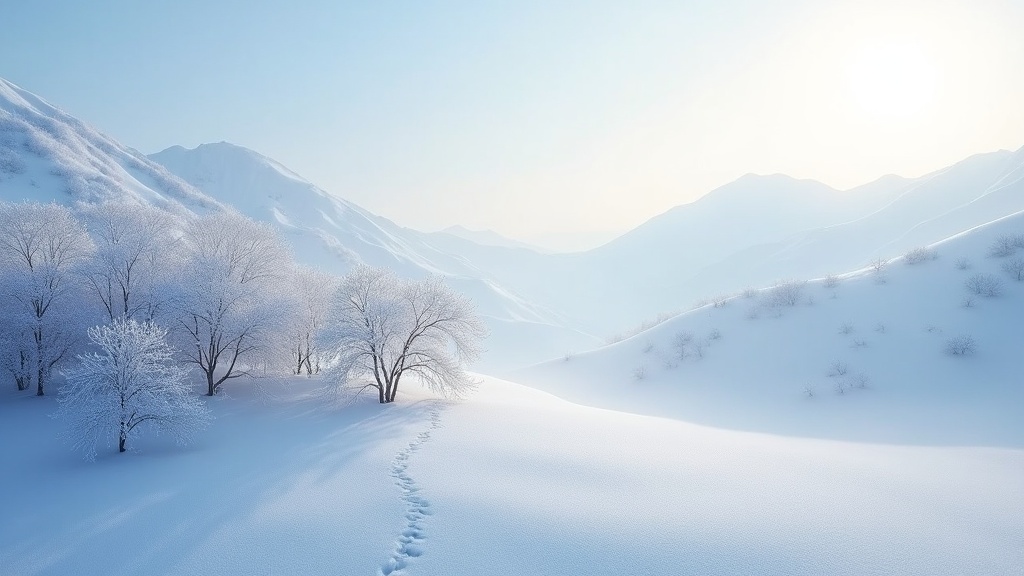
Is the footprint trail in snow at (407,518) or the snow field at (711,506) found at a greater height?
the snow field at (711,506)

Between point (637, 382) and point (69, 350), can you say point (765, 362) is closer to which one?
point (637, 382)

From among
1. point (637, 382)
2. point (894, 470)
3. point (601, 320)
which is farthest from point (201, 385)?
point (601, 320)

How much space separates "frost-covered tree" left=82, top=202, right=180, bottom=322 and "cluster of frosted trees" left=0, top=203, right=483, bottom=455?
0.06 m

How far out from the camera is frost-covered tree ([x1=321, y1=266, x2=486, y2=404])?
19422 mm

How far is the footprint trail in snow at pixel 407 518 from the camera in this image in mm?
7633

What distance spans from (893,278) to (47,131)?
329ft

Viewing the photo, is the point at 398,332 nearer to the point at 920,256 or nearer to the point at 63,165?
the point at 920,256

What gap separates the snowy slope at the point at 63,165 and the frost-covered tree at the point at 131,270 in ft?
86.8

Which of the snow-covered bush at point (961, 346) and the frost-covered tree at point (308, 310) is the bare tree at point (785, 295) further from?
the frost-covered tree at point (308, 310)

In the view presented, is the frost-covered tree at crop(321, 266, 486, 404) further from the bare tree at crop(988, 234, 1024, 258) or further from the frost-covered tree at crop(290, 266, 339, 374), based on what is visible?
the bare tree at crop(988, 234, 1024, 258)

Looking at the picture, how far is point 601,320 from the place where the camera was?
151m

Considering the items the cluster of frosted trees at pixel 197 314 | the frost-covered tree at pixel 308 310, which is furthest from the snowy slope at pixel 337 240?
the cluster of frosted trees at pixel 197 314

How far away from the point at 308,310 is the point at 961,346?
3181 centimetres

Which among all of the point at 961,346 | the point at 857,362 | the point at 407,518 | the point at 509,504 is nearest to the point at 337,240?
the point at 857,362
